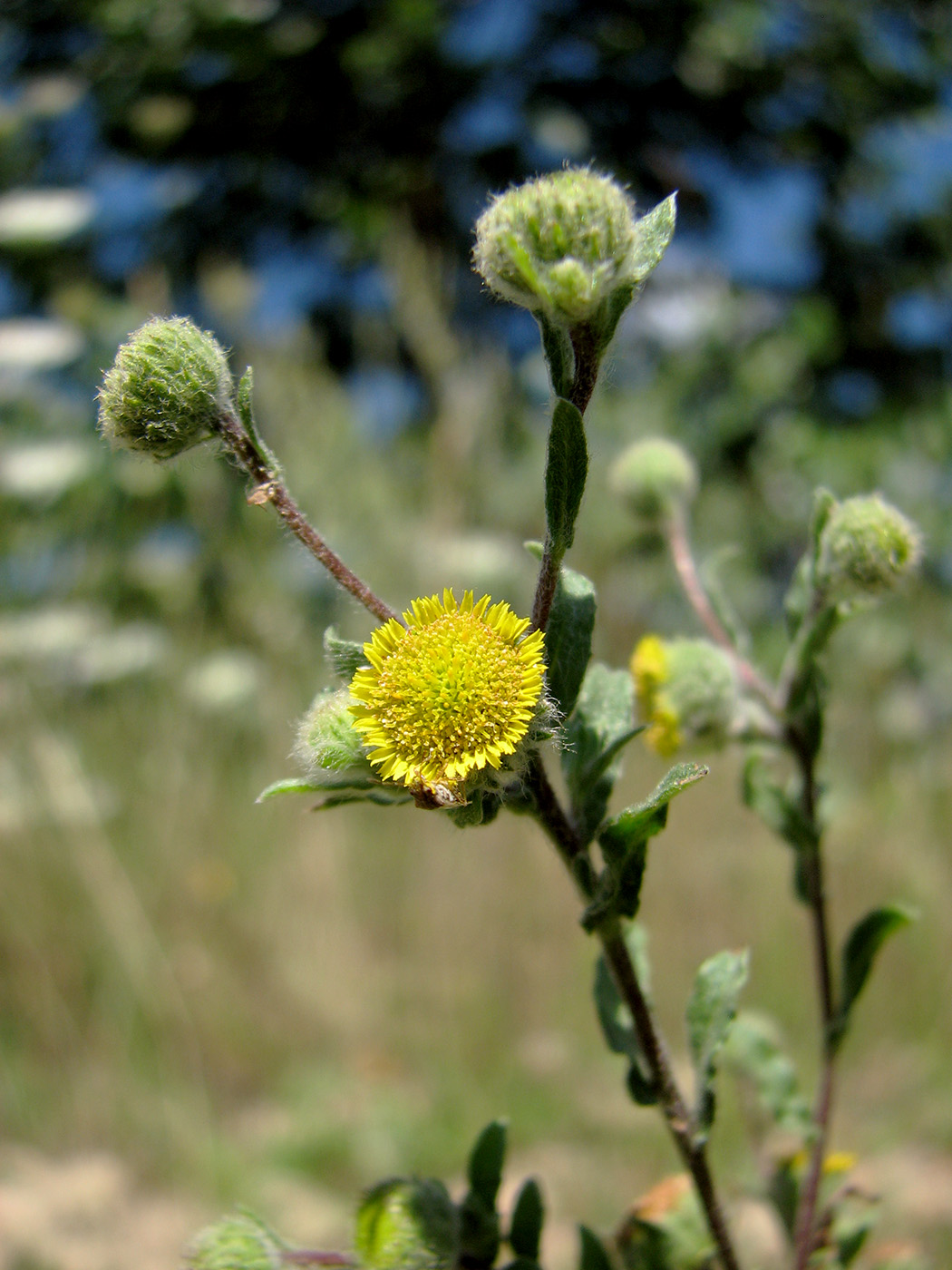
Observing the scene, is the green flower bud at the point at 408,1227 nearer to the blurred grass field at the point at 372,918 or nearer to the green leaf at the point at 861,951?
the green leaf at the point at 861,951

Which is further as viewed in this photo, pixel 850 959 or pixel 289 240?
pixel 289 240

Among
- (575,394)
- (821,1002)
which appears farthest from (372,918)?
(575,394)

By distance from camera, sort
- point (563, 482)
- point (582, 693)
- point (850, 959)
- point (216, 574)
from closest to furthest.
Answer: point (563, 482) → point (582, 693) → point (850, 959) → point (216, 574)

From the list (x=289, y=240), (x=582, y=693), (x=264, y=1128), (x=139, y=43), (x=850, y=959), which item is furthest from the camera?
(x=289, y=240)

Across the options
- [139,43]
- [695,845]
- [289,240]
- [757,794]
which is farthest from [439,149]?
[757,794]

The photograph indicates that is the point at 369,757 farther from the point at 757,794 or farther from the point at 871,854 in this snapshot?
the point at 871,854

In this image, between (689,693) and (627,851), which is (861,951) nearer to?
(689,693)

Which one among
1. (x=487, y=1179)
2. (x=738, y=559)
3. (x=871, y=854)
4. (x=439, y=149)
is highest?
(x=439, y=149)
